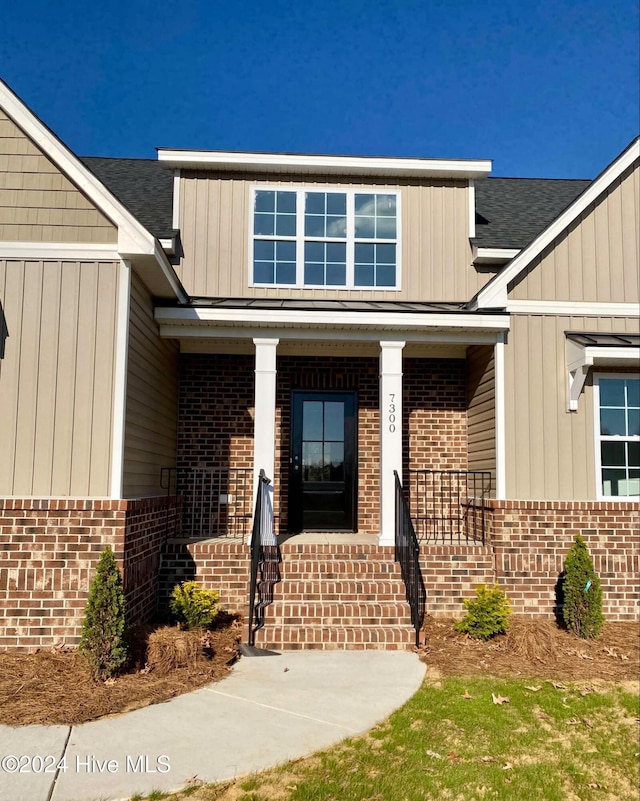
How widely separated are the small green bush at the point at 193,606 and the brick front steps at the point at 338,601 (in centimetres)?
62

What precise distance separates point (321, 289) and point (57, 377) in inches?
171

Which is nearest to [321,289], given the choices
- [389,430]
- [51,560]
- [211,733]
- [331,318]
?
[331,318]

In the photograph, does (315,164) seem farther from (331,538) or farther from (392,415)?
(331,538)

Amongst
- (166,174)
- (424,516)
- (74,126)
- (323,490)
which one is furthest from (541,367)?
(74,126)

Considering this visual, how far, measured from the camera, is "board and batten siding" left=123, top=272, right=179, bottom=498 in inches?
263

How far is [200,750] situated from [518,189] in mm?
10891

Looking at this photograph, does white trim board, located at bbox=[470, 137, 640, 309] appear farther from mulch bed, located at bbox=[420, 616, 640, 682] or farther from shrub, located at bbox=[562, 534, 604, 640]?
mulch bed, located at bbox=[420, 616, 640, 682]

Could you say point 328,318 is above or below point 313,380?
above

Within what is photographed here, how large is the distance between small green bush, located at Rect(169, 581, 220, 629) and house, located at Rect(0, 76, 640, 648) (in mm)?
453

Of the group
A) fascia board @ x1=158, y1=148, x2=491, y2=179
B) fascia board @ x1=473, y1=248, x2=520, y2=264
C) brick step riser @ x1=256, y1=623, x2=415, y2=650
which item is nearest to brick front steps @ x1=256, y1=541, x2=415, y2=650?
brick step riser @ x1=256, y1=623, x2=415, y2=650

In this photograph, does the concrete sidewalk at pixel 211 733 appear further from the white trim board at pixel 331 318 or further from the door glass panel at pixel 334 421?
the door glass panel at pixel 334 421

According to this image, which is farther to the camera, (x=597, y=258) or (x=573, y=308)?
(x=597, y=258)

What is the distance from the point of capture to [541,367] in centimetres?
816

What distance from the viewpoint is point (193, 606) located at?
6.53 meters
